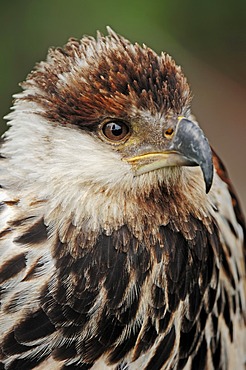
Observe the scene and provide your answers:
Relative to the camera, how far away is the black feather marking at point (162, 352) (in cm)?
292

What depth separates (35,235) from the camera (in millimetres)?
2775

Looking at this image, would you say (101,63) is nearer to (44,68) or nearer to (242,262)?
(44,68)

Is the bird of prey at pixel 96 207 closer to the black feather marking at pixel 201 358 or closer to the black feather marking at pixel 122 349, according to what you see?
the black feather marking at pixel 122 349

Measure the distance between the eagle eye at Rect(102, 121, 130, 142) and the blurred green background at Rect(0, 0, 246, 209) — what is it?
2721mm

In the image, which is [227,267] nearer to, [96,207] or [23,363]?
[96,207]

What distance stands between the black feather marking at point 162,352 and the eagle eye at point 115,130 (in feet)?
1.98

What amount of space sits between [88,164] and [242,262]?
2.77 feet

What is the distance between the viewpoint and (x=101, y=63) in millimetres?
2768

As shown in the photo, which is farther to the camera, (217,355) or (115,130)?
(217,355)

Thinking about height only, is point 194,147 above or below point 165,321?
above

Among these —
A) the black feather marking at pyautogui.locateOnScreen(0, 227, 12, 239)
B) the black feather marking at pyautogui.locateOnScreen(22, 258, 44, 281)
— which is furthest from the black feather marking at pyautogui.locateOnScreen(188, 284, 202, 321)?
the black feather marking at pyautogui.locateOnScreen(0, 227, 12, 239)

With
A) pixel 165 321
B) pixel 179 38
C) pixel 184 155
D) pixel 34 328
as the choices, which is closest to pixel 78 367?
pixel 34 328

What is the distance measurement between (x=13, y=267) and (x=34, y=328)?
18cm

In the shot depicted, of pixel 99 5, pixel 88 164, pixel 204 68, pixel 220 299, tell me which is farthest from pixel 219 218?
pixel 204 68
